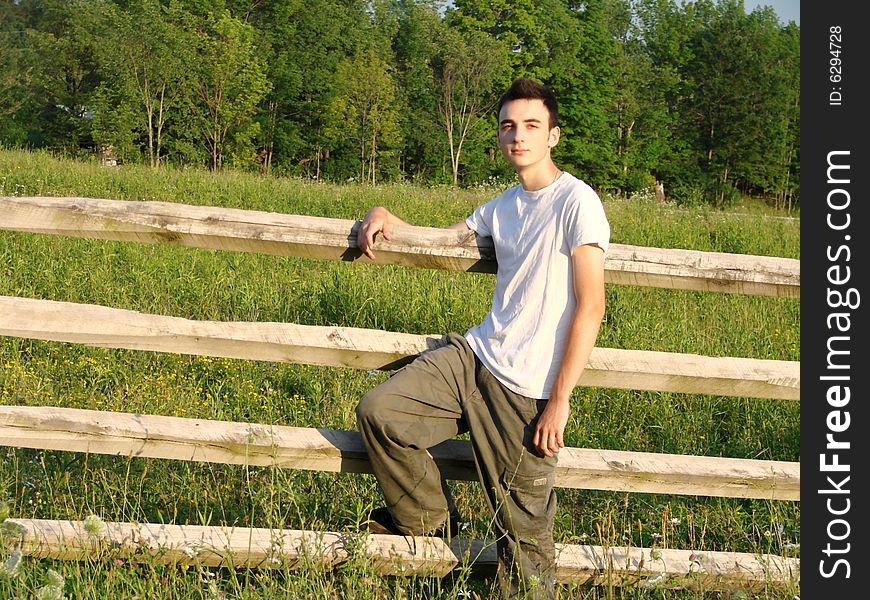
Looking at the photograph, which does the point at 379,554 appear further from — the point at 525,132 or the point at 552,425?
the point at 525,132

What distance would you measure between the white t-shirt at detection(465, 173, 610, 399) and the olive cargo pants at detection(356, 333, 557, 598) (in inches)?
3.2

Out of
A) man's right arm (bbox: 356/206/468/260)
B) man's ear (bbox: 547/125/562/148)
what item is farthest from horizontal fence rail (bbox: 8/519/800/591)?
man's ear (bbox: 547/125/562/148)

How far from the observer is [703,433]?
5082 millimetres

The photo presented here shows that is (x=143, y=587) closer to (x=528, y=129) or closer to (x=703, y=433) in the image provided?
(x=528, y=129)

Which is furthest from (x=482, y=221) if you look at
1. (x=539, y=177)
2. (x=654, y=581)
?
(x=654, y=581)

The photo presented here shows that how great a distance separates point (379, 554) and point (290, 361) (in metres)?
0.77

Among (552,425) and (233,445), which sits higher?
(552,425)

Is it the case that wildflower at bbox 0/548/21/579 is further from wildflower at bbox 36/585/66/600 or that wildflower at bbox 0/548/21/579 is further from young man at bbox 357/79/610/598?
young man at bbox 357/79/610/598

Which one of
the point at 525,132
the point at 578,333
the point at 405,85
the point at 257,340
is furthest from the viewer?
the point at 405,85

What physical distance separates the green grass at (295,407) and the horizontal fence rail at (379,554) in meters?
0.07

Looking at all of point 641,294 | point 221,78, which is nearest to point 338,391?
point 641,294

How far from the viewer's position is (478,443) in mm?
3115

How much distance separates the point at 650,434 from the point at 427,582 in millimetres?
2217

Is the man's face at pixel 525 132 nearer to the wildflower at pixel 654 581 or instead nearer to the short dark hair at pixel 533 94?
the short dark hair at pixel 533 94
